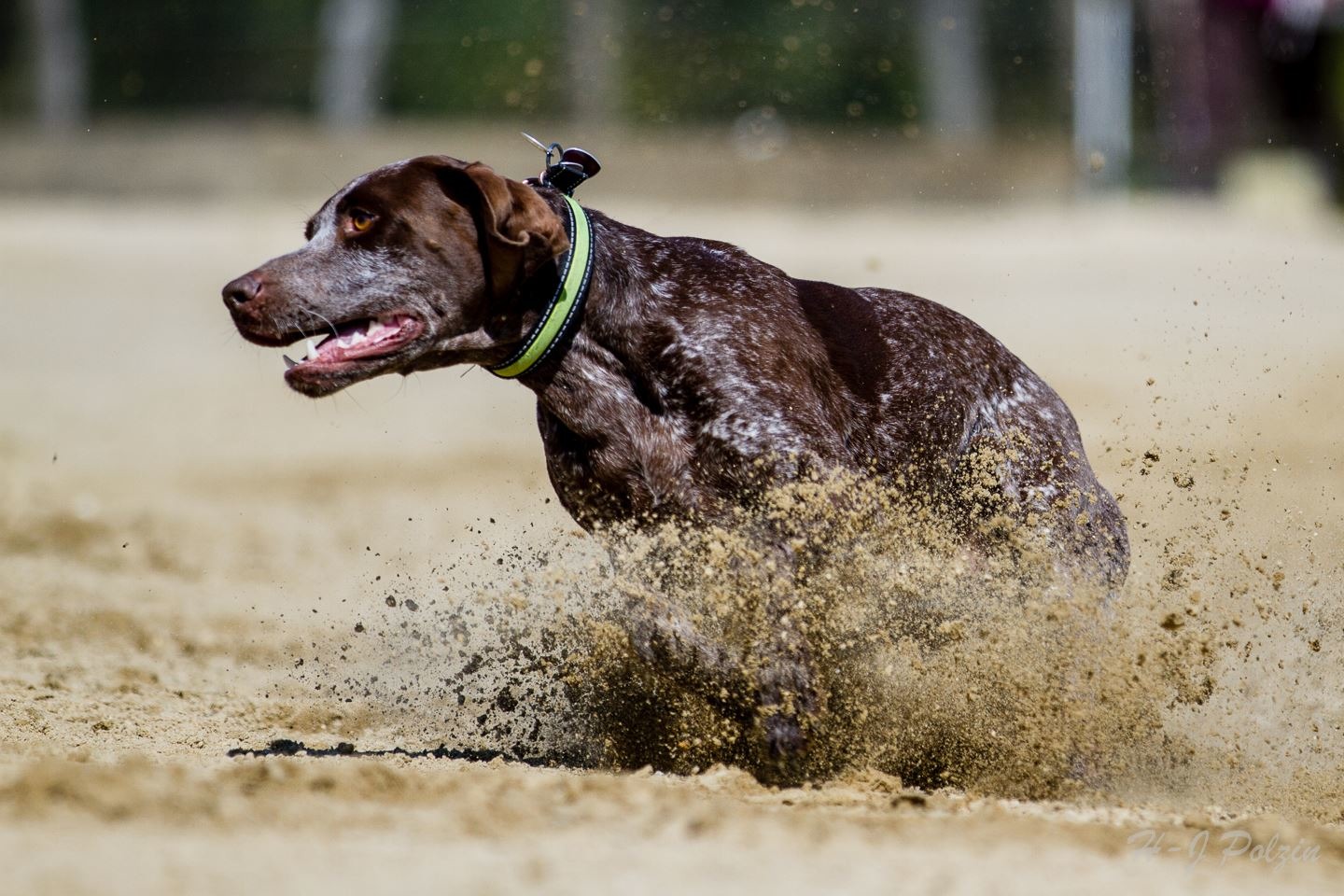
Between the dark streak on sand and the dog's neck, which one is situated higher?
the dog's neck

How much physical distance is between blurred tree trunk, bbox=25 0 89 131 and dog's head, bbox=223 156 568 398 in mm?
12560

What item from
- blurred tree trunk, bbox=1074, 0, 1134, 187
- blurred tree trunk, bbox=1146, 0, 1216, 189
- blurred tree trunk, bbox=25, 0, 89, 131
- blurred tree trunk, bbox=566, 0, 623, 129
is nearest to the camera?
blurred tree trunk, bbox=1074, 0, 1134, 187

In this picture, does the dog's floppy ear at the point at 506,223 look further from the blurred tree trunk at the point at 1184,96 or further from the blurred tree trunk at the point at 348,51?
the blurred tree trunk at the point at 1184,96

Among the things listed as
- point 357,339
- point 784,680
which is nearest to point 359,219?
point 357,339

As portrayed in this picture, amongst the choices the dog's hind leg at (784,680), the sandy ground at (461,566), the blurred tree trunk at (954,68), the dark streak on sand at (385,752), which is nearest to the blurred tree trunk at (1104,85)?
the sandy ground at (461,566)

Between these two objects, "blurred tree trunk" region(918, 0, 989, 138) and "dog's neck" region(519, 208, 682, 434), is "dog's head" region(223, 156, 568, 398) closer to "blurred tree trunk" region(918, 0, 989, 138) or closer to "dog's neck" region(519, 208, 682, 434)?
"dog's neck" region(519, 208, 682, 434)

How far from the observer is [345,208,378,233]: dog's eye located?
441 cm

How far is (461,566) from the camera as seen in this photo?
24.1ft

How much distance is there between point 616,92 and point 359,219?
452 inches

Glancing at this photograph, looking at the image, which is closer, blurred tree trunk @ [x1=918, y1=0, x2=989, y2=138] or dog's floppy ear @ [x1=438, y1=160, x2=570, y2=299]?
dog's floppy ear @ [x1=438, y1=160, x2=570, y2=299]

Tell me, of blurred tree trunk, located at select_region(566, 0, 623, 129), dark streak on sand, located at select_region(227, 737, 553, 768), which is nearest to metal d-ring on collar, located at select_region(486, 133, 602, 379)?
dark streak on sand, located at select_region(227, 737, 553, 768)

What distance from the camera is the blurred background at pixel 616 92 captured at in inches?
609

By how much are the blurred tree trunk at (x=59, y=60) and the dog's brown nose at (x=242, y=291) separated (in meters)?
12.6

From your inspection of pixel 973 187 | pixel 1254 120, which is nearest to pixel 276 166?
pixel 973 187
